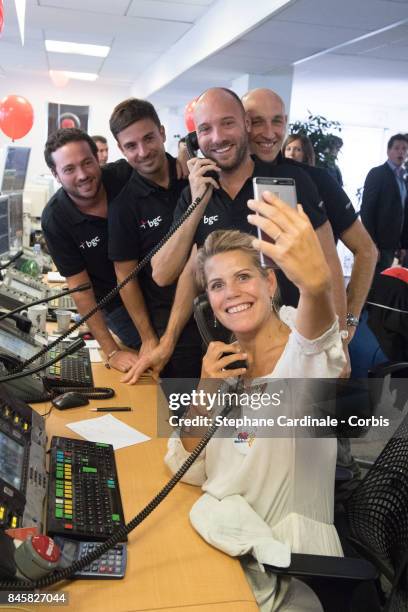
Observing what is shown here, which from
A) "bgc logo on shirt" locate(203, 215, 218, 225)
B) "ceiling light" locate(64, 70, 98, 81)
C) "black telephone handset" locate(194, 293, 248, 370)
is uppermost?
"ceiling light" locate(64, 70, 98, 81)

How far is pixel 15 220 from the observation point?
3.41 m

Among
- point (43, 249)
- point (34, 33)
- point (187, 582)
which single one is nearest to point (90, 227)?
point (187, 582)

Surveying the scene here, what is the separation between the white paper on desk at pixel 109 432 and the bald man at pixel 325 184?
1047mm

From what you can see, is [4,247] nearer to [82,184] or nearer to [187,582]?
[82,184]

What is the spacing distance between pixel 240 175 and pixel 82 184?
0.77 m

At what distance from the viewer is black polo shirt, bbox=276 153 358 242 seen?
2.28 metres

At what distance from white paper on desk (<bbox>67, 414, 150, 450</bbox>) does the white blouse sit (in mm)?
384

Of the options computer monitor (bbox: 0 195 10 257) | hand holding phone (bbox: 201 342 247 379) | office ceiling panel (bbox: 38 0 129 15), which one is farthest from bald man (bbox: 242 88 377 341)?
office ceiling panel (bbox: 38 0 129 15)

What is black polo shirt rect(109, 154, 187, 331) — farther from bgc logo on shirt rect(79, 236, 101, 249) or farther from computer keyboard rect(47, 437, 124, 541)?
computer keyboard rect(47, 437, 124, 541)

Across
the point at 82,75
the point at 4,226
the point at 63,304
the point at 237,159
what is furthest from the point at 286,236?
the point at 82,75

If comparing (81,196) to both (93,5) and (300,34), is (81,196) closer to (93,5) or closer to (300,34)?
(300,34)

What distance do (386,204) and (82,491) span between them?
4637 millimetres

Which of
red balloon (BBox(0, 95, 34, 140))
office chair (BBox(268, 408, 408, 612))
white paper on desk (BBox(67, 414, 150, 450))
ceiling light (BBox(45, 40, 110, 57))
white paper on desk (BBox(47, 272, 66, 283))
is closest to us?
office chair (BBox(268, 408, 408, 612))

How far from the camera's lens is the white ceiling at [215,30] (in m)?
4.09
